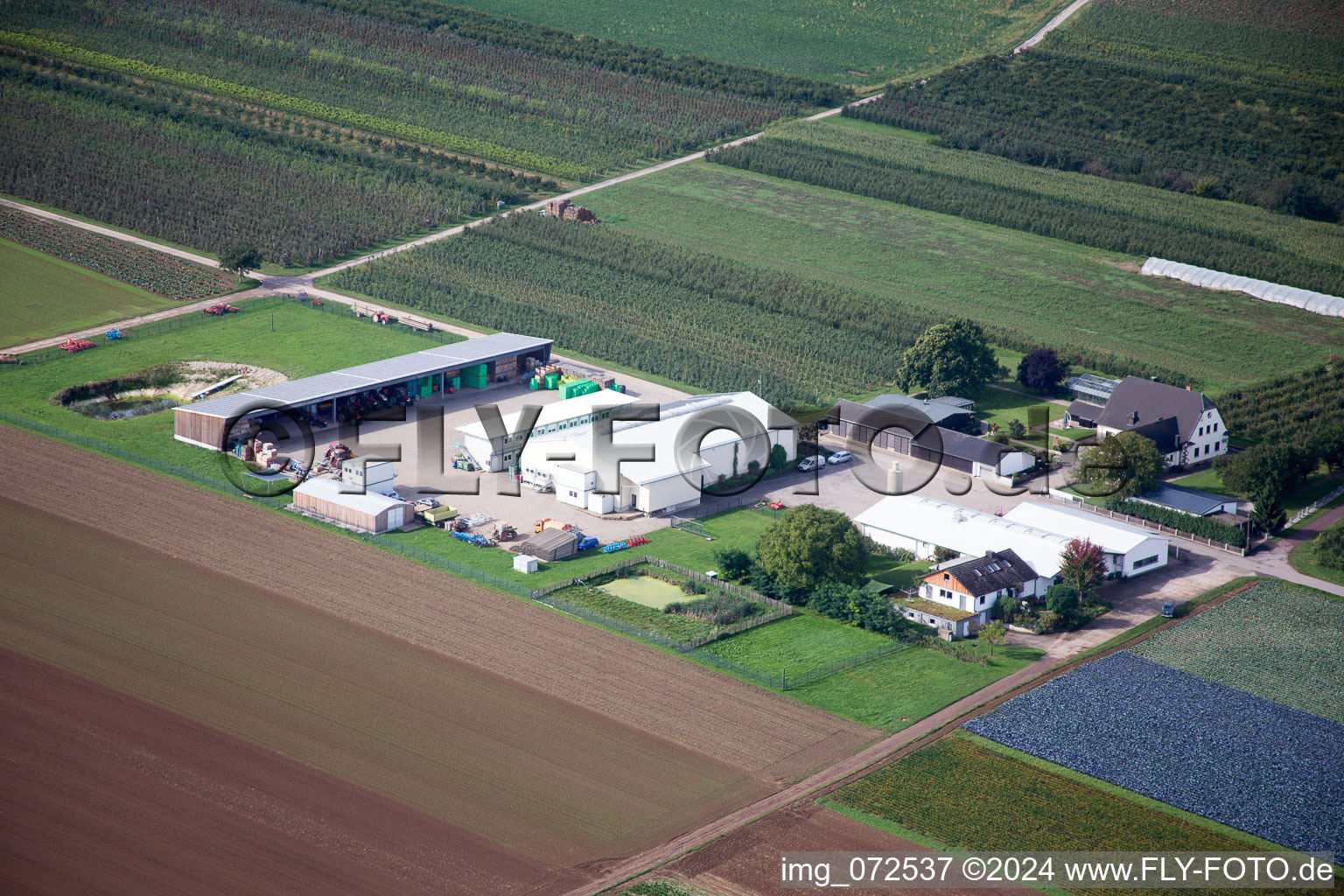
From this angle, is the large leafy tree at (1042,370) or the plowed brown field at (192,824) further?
the large leafy tree at (1042,370)

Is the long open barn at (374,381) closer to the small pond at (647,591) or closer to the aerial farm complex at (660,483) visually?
the aerial farm complex at (660,483)

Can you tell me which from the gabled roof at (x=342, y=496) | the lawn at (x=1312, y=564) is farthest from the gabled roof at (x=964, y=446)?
the gabled roof at (x=342, y=496)

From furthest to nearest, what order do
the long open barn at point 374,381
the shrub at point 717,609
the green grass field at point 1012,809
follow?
1. the long open barn at point 374,381
2. the shrub at point 717,609
3. the green grass field at point 1012,809

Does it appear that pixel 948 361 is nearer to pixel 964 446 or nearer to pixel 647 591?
pixel 964 446

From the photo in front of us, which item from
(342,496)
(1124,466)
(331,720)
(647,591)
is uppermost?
(1124,466)

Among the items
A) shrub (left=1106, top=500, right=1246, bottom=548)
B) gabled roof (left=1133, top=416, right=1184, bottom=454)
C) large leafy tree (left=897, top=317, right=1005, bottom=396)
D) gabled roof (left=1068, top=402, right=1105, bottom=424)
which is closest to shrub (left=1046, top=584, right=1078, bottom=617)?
shrub (left=1106, top=500, right=1246, bottom=548)

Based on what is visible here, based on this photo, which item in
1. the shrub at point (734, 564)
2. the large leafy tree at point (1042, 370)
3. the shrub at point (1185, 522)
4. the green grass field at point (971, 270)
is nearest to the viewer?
the shrub at point (734, 564)

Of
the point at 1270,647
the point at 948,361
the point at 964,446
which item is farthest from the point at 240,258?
the point at 1270,647

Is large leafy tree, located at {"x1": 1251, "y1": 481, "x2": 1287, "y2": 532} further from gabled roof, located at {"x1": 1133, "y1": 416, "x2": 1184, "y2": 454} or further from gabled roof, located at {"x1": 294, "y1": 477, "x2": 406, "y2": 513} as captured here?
gabled roof, located at {"x1": 294, "y1": 477, "x2": 406, "y2": 513}
